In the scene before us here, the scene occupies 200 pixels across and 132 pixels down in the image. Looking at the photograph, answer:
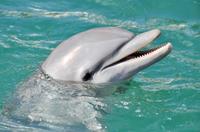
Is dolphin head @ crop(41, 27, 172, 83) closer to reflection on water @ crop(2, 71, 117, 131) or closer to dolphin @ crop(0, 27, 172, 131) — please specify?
dolphin @ crop(0, 27, 172, 131)

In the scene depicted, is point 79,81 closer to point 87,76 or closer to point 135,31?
point 87,76

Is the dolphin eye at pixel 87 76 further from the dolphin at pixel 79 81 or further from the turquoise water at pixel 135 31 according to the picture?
the turquoise water at pixel 135 31

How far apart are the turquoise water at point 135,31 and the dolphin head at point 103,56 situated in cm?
53

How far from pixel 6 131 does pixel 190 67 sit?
4.12 m

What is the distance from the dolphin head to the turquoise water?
1.75 ft

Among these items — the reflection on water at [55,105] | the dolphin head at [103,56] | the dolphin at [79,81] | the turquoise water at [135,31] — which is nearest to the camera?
the dolphin head at [103,56]

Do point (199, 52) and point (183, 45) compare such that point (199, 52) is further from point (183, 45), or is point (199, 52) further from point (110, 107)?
point (110, 107)

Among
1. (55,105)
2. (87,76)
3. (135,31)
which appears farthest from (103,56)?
(135,31)

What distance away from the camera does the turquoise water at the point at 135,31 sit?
825 cm

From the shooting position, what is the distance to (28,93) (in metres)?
7.85

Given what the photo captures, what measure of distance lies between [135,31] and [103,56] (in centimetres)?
471

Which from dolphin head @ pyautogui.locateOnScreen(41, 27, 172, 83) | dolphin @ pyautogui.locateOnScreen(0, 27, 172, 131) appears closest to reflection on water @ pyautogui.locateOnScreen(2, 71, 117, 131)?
dolphin @ pyautogui.locateOnScreen(0, 27, 172, 131)

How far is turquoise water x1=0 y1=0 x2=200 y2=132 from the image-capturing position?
8250mm

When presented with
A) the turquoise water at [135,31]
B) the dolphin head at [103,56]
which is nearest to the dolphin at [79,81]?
the dolphin head at [103,56]
